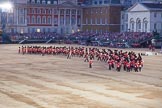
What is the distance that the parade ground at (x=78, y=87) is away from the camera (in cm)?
2755

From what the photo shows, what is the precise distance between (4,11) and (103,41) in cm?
4230

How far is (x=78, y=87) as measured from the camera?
33781 mm

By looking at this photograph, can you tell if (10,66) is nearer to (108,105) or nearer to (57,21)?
(108,105)

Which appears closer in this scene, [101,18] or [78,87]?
[78,87]

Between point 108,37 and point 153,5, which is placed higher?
point 153,5

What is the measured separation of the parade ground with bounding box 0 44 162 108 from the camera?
90.4 feet

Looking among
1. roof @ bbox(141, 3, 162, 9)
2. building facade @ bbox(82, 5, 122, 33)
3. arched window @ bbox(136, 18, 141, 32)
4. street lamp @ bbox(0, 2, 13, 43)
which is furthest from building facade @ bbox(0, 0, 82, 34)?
roof @ bbox(141, 3, 162, 9)

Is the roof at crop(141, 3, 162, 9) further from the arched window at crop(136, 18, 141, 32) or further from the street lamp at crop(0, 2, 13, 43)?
the street lamp at crop(0, 2, 13, 43)

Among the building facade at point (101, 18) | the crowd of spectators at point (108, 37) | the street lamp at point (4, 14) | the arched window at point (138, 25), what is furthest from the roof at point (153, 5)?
the street lamp at point (4, 14)

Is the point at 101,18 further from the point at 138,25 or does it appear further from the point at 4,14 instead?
the point at 4,14

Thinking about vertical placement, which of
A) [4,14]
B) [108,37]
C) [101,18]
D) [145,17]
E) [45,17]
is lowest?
[108,37]

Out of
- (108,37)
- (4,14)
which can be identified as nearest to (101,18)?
(108,37)

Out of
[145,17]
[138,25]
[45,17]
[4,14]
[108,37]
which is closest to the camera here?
[108,37]

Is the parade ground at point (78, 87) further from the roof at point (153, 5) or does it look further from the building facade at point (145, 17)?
the roof at point (153, 5)
